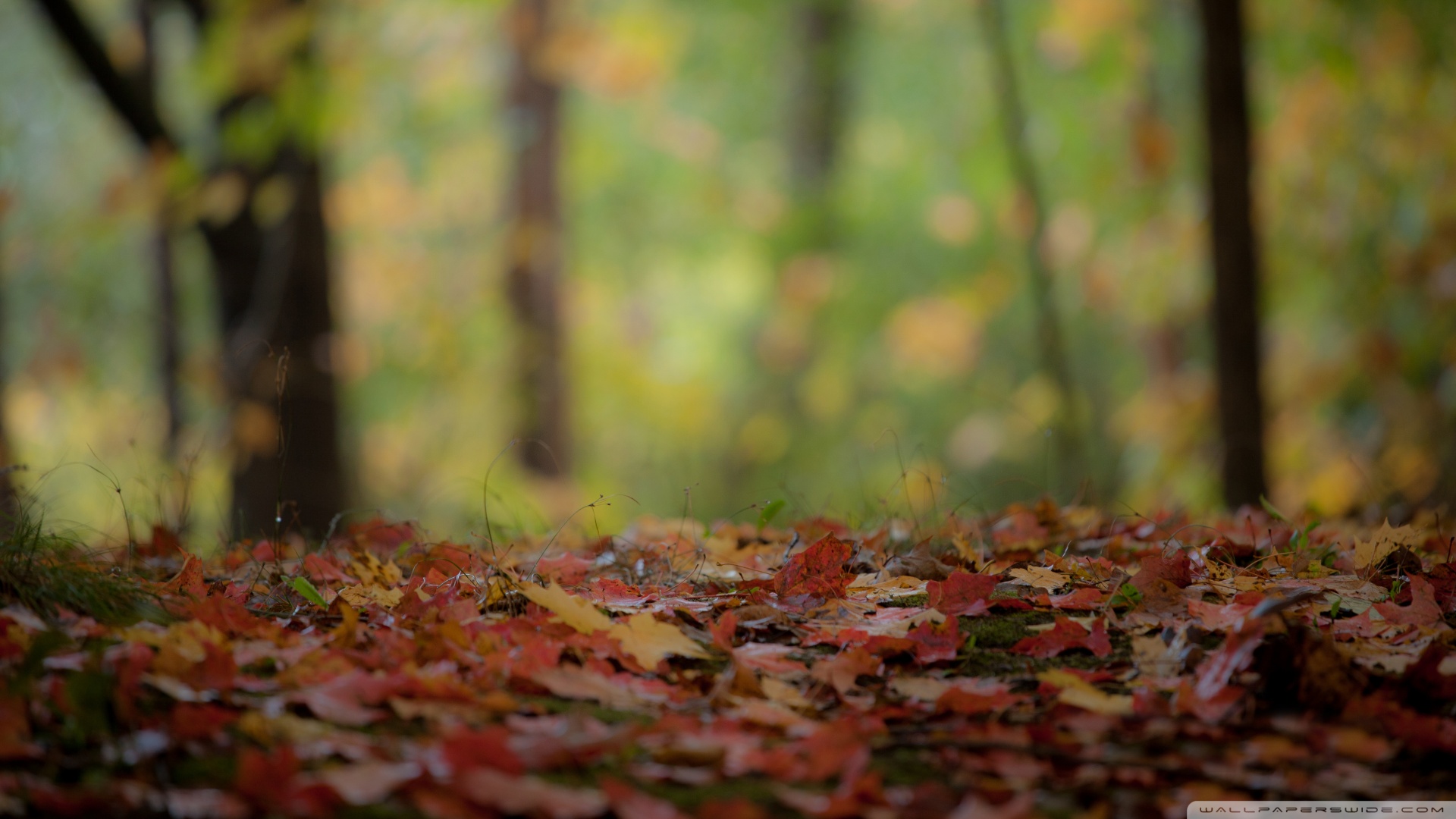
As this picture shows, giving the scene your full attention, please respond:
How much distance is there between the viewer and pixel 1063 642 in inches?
76.2

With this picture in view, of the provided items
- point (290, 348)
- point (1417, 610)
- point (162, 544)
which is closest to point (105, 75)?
point (290, 348)

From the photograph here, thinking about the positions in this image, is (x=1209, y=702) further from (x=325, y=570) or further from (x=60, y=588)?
(x=60, y=588)

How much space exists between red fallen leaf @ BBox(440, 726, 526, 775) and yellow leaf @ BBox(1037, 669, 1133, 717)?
817 millimetres

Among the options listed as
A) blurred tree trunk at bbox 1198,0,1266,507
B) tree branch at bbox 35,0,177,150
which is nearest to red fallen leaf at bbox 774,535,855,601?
blurred tree trunk at bbox 1198,0,1266,507

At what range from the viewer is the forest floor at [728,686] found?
4.55 ft

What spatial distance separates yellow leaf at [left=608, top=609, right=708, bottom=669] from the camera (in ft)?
6.09

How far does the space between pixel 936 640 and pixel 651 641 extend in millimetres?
482

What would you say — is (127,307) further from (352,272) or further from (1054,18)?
(1054,18)

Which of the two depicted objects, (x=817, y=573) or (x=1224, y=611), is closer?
(x=1224, y=611)

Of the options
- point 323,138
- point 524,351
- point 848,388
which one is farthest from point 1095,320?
point 323,138

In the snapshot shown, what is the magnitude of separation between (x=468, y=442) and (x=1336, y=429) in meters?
7.65

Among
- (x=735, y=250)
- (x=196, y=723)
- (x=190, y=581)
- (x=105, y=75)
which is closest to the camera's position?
(x=196, y=723)

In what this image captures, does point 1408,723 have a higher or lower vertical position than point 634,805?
lower

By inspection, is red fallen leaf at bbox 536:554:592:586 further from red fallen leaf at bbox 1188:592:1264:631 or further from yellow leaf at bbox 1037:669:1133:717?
red fallen leaf at bbox 1188:592:1264:631
